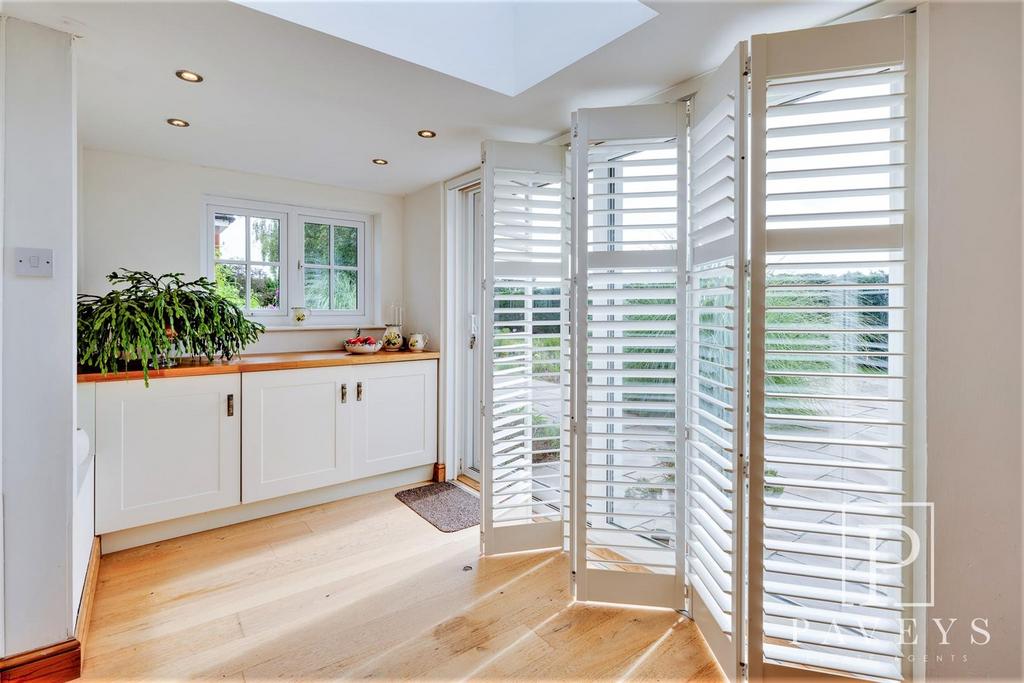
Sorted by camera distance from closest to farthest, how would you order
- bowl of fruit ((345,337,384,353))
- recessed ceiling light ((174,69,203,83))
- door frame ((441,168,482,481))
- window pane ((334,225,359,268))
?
recessed ceiling light ((174,69,203,83))
bowl of fruit ((345,337,384,353))
door frame ((441,168,482,481))
window pane ((334,225,359,268))

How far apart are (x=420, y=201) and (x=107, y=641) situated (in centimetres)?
296

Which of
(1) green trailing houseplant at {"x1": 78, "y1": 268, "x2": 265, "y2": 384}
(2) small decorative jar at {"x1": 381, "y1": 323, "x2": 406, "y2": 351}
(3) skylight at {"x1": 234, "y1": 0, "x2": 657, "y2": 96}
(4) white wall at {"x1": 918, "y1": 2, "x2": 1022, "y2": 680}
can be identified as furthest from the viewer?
(2) small decorative jar at {"x1": 381, "y1": 323, "x2": 406, "y2": 351}

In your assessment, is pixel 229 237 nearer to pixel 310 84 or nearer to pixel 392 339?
pixel 392 339

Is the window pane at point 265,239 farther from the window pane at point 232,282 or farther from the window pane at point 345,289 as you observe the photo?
the window pane at point 345,289

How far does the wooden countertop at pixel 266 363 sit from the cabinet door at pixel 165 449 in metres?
0.04

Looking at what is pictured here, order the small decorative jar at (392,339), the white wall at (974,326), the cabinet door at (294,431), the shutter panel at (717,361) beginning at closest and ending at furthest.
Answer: the white wall at (974,326) → the shutter panel at (717,361) → the cabinet door at (294,431) → the small decorative jar at (392,339)

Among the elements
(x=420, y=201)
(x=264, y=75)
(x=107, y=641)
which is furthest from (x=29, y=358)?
(x=420, y=201)

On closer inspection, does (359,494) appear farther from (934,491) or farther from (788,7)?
(788,7)

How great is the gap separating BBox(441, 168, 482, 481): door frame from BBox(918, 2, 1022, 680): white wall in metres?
2.45

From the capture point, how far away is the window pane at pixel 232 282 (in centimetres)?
321

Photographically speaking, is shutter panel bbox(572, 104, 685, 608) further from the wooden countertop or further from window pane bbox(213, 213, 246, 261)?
window pane bbox(213, 213, 246, 261)

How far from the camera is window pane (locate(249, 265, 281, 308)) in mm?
3332

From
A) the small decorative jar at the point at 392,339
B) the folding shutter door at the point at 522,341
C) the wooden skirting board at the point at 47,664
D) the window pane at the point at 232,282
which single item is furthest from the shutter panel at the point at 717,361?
the window pane at the point at 232,282

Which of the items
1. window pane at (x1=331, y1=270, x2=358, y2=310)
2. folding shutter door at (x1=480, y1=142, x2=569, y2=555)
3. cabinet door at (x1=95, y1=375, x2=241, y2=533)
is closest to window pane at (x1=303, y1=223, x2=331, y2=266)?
window pane at (x1=331, y1=270, x2=358, y2=310)
